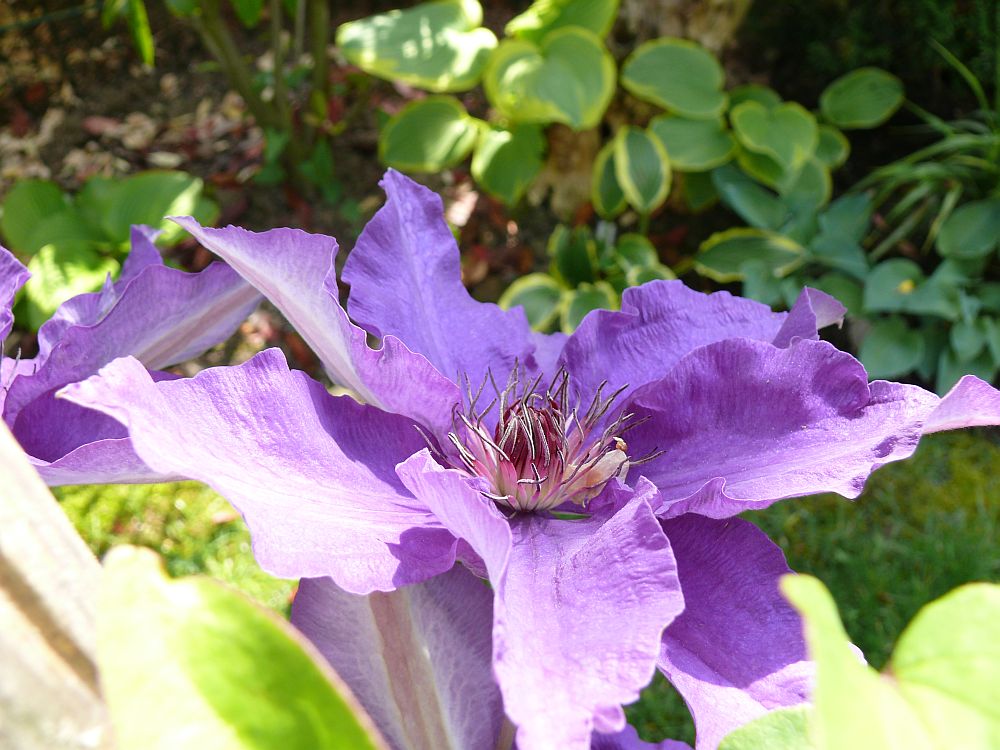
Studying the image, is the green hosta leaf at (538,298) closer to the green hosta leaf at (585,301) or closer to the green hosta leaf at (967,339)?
the green hosta leaf at (585,301)

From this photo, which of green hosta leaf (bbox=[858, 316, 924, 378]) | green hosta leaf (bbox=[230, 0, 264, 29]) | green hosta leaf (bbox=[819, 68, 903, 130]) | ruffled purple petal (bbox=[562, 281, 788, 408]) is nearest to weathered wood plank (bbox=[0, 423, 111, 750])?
ruffled purple petal (bbox=[562, 281, 788, 408])

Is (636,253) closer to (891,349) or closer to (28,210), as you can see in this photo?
(891,349)

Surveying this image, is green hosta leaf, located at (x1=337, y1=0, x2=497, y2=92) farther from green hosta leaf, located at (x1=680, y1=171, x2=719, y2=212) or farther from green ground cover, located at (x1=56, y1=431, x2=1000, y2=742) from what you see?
green ground cover, located at (x1=56, y1=431, x2=1000, y2=742)

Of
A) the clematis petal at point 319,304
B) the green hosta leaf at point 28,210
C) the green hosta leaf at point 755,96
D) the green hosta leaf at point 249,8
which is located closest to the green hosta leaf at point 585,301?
the green hosta leaf at point 755,96

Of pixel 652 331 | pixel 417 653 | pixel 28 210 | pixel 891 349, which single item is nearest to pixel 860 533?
pixel 891 349

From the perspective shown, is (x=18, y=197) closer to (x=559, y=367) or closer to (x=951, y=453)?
(x=559, y=367)
